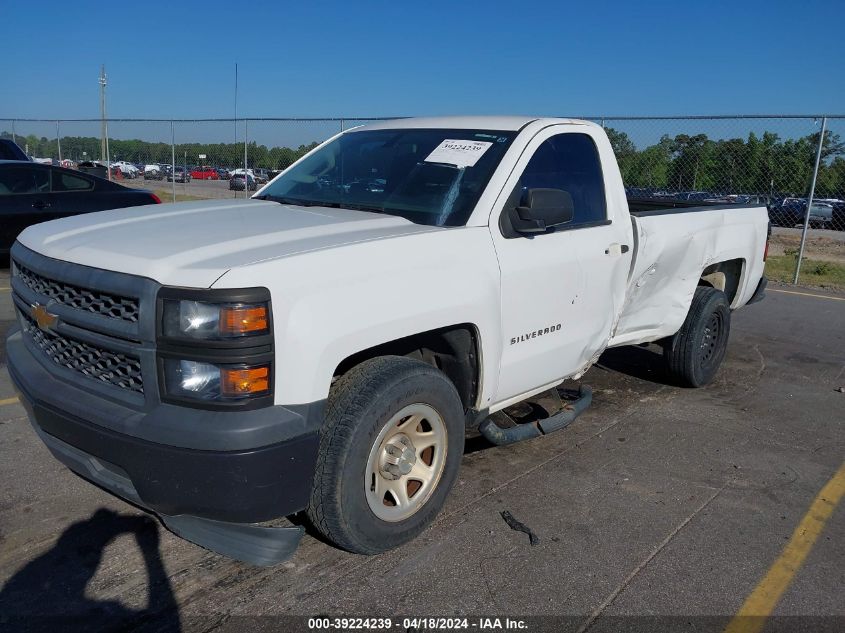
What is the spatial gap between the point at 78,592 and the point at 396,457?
4.38 feet

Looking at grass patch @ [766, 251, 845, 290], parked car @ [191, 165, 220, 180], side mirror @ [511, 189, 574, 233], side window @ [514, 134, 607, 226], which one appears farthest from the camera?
parked car @ [191, 165, 220, 180]

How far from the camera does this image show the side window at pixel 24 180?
8.99 m

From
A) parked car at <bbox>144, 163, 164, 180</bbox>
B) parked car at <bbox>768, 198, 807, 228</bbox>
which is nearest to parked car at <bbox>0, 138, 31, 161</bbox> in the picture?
parked car at <bbox>144, 163, 164, 180</bbox>

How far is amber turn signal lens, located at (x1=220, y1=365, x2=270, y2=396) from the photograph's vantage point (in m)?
2.53

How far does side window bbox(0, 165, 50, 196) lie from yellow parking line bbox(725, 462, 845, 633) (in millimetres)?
9009

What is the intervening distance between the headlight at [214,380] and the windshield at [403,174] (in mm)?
1331

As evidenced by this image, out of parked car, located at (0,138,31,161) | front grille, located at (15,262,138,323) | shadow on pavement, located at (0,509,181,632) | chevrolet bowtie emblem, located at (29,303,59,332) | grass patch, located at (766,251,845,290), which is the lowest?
shadow on pavement, located at (0,509,181,632)

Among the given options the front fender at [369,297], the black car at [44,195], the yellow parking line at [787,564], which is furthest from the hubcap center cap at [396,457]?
the black car at [44,195]

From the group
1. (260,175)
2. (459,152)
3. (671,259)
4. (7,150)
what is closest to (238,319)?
(459,152)

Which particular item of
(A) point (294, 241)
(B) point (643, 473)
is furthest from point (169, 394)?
(B) point (643, 473)

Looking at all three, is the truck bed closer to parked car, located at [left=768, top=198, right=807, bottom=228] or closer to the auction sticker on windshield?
the auction sticker on windshield

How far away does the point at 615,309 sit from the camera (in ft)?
14.6

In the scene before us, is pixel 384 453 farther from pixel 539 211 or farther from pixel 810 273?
pixel 810 273

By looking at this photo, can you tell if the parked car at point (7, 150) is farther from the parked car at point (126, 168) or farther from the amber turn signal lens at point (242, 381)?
the parked car at point (126, 168)
